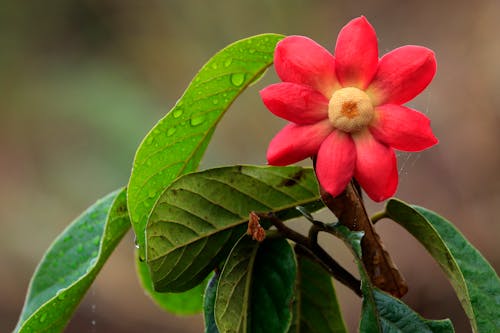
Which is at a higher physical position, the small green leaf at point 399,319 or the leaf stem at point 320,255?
the leaf stem at point 320,255

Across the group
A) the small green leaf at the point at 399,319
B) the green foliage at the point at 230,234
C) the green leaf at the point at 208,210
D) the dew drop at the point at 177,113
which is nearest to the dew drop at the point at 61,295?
the green foliage at the point at 230,234

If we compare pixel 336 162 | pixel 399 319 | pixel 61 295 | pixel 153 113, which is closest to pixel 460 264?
pixel 399 319

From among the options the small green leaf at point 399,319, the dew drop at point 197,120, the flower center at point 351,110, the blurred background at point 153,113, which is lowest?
the small green leaf at point 399,319

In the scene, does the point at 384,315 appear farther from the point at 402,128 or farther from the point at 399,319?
the point at 402,128

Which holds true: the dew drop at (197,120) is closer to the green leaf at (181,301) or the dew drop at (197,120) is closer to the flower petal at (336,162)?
the flower petal at (336,162)

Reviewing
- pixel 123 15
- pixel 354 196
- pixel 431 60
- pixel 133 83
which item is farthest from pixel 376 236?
pixel 123 15
